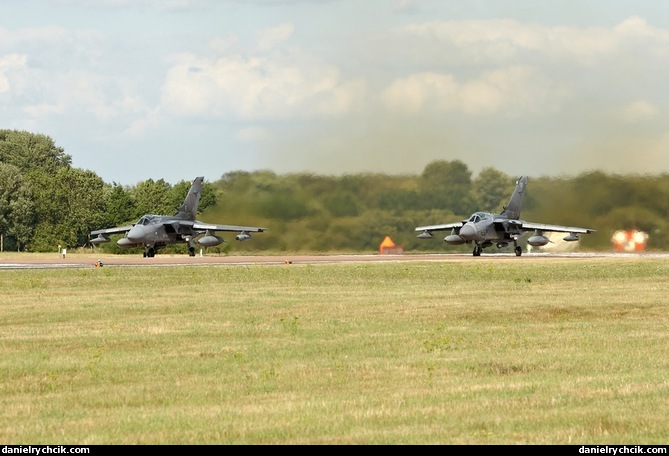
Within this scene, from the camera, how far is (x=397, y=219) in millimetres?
74500

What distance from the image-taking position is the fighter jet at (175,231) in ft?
244

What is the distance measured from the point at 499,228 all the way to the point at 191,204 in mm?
21857

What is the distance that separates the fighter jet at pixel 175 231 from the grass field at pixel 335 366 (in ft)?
112

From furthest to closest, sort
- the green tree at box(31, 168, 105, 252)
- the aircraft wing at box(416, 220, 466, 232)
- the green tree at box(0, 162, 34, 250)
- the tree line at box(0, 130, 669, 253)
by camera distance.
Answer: the green tree at box(0, 162, 34, 250) → the green tree at box(31, 168, 105, 252) → the aircraft wing at box(416, 220, 466, 232) → the tree line at box(0, 130, 669, 253)

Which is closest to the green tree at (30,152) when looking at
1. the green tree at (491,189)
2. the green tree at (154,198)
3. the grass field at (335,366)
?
the green tree at (154,198)

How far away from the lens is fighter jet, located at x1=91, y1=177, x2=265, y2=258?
74250 mm

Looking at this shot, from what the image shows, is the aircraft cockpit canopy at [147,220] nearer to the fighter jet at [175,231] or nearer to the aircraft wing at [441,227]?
the fighter jet at [175,231]

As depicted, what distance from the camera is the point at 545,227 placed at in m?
75.2

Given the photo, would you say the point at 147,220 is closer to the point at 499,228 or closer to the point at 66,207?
the point at 499,228

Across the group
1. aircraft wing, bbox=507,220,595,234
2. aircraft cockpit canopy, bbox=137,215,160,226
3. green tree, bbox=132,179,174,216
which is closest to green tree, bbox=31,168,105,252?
green tree, bbox=132,179,174,216

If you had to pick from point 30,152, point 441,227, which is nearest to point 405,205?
point 441,227

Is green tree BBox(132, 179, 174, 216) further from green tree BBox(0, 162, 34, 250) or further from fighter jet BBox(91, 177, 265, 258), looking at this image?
fighter jet BBox(91, 177, 265, 258)
